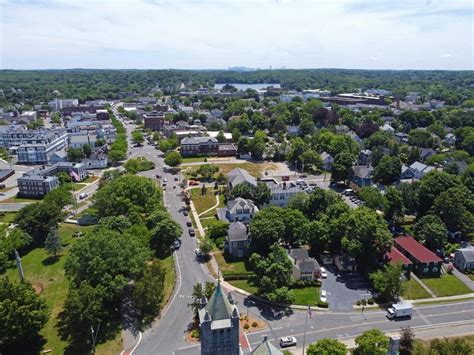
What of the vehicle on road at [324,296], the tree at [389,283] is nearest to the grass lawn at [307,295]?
the vehicle on road at [324,296]

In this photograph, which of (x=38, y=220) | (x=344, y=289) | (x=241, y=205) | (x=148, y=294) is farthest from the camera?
(x=241, y=205)

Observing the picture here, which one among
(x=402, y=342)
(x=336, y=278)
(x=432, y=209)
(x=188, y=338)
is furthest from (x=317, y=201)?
(x=188, y=338)

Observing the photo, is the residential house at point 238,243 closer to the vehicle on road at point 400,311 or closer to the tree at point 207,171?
the vehicle on road at point 400,311

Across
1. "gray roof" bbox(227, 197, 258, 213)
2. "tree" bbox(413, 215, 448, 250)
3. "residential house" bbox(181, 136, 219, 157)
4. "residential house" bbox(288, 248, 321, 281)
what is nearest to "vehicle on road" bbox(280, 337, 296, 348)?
"residential house" bbox(288, 248, 321, 281)

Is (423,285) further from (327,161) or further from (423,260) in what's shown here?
(327,161)


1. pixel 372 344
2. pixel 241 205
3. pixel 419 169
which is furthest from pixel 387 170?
pixel 372 344

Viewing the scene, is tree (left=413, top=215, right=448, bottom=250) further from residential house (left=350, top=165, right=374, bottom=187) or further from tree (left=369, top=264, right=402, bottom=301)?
residential house (left=350, top=165, right=374, bottom=187)

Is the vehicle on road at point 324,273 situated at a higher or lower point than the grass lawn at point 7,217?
higher
